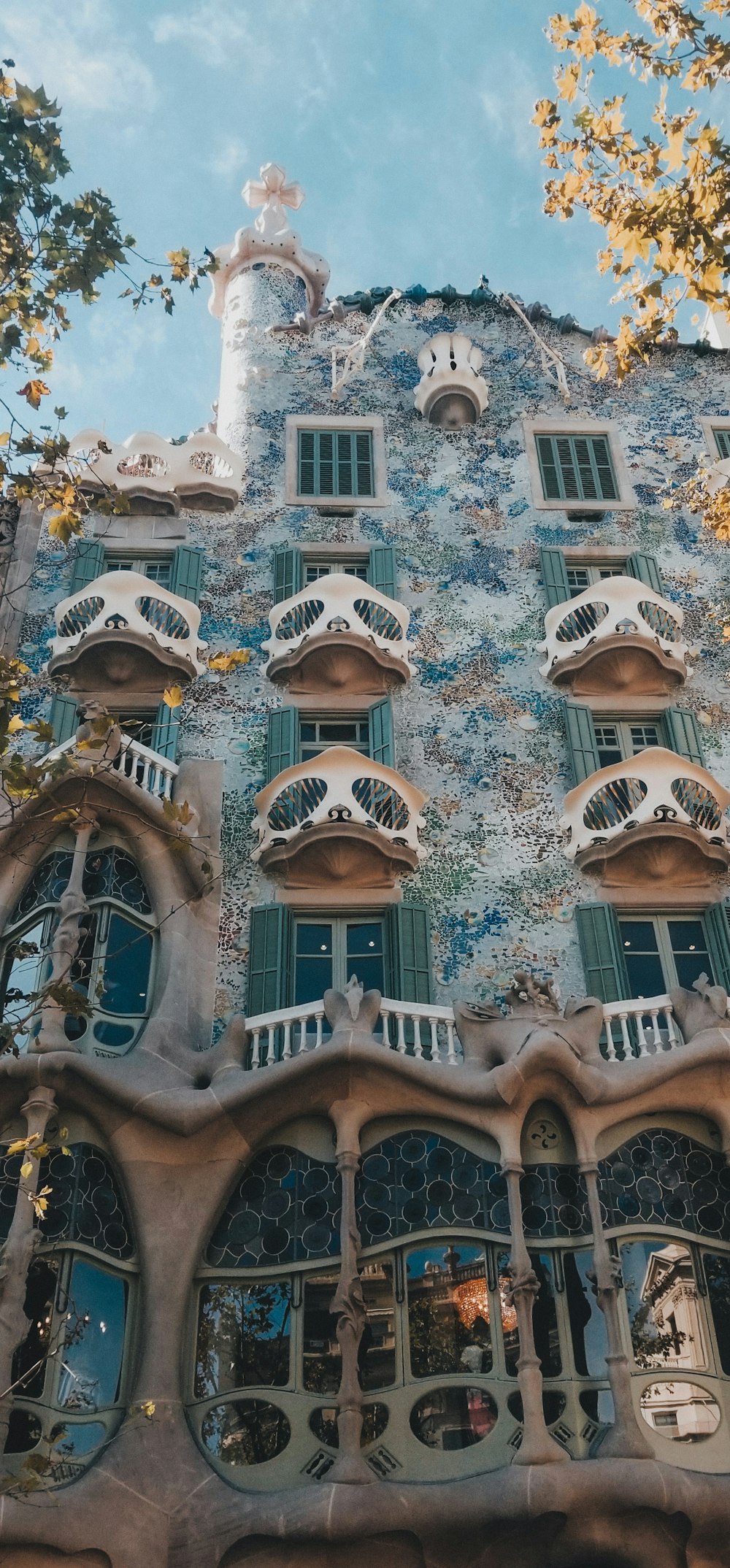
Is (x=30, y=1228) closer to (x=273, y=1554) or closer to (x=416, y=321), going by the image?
(x=273, y=1554)

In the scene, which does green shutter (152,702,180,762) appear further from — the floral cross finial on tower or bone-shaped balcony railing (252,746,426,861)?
the floral cross finial on tower

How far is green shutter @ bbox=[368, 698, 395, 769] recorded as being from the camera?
59.5 feet

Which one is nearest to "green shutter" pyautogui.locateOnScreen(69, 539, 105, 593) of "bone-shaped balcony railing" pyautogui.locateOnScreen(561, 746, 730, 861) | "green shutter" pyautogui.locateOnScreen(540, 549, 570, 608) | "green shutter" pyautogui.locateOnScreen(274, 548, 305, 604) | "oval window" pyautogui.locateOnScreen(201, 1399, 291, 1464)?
"green shutter" pyautogui.locateOnScreen(274, 548, 305, 604)

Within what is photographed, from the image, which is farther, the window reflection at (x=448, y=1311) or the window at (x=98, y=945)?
the window at (x=98, y=945)

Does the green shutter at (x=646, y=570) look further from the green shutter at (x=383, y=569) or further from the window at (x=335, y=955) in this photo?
the window at (x=335, y=955)

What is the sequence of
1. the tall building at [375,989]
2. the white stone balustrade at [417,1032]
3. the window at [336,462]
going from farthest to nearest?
the window at [336,462]
the white stone balustrade at [417,1032]
the tall building at [375,989]

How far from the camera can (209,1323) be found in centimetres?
1343

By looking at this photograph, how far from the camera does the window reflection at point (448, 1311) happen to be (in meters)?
12.9

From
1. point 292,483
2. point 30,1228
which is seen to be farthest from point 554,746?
point 30,1228

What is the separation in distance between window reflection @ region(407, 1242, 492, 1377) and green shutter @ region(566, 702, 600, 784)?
6410mm

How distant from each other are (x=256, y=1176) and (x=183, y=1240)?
96 centimetres

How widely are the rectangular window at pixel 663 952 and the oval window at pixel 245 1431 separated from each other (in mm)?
→ 6002

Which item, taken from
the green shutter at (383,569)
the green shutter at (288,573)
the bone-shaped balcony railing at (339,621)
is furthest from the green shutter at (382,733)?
the green shutter at (288,573)

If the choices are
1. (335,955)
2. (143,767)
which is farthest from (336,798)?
(143,767)
